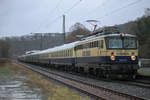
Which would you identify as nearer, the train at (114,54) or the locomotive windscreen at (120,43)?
the train at (114,54)

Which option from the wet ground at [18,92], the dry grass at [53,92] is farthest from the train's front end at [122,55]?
the wet ground at [18,92]

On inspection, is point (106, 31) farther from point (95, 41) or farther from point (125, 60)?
point (125, 60)

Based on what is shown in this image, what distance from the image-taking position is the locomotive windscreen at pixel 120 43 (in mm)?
15602

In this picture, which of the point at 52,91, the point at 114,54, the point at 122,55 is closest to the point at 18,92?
the point at 52,91

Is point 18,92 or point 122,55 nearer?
point 18,92

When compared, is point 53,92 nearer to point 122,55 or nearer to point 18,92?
point 18,92

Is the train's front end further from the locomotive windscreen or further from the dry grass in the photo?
the dry grass

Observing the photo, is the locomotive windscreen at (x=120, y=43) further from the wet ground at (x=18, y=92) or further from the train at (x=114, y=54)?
the wet ground at (x=18, y=92)

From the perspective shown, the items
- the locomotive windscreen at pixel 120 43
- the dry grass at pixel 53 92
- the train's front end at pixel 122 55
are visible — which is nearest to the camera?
the dry grass at pixel 53 92

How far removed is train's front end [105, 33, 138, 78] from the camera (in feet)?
50.2

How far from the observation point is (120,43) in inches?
624

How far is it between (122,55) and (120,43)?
897mm

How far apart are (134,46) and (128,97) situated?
24.0ft

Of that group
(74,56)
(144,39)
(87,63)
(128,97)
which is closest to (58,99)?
(128,97)
